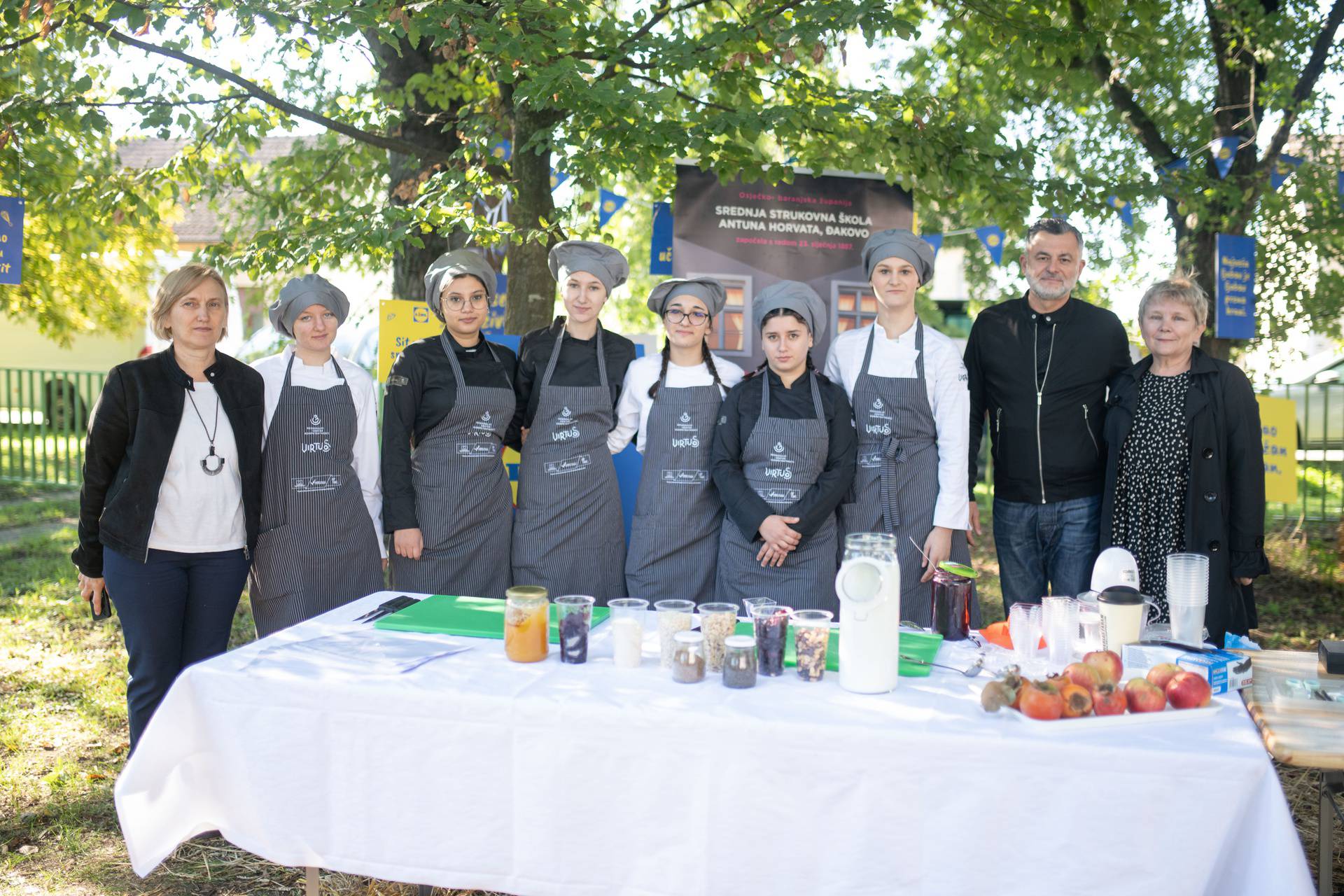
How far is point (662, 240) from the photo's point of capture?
512 centimetres

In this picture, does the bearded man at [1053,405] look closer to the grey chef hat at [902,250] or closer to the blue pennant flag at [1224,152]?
the grey chef hat at [902,250]

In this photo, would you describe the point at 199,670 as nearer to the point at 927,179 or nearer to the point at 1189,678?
the point at 1189,678

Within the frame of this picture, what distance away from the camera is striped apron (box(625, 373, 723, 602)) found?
3533 mm

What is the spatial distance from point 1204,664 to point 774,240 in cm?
295

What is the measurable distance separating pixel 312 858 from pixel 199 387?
4.92 ft

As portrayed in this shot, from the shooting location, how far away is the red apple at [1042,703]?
201 cm

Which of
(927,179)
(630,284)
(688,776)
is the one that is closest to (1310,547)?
(927,179)

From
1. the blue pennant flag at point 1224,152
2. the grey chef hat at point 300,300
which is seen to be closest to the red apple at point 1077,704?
the grey chef hat at point 300,300

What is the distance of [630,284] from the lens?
46.8ft

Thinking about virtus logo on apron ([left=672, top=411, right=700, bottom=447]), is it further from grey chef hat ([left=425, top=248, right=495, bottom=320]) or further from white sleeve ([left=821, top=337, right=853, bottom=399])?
grey chef hat ([left=425, top=248, right=495, bottom=320])

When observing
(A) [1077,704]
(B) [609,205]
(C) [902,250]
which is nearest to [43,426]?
(B) [609,205]

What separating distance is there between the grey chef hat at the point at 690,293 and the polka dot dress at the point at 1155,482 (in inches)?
55.1

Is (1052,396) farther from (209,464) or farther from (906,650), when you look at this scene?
(209,464)

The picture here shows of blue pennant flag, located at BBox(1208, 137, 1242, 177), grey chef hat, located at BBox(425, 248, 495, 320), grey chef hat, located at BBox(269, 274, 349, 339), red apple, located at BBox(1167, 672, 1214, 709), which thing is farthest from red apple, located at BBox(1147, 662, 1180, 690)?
blue pennant flag, located at BBox(1208, 137, 1242, 177)
